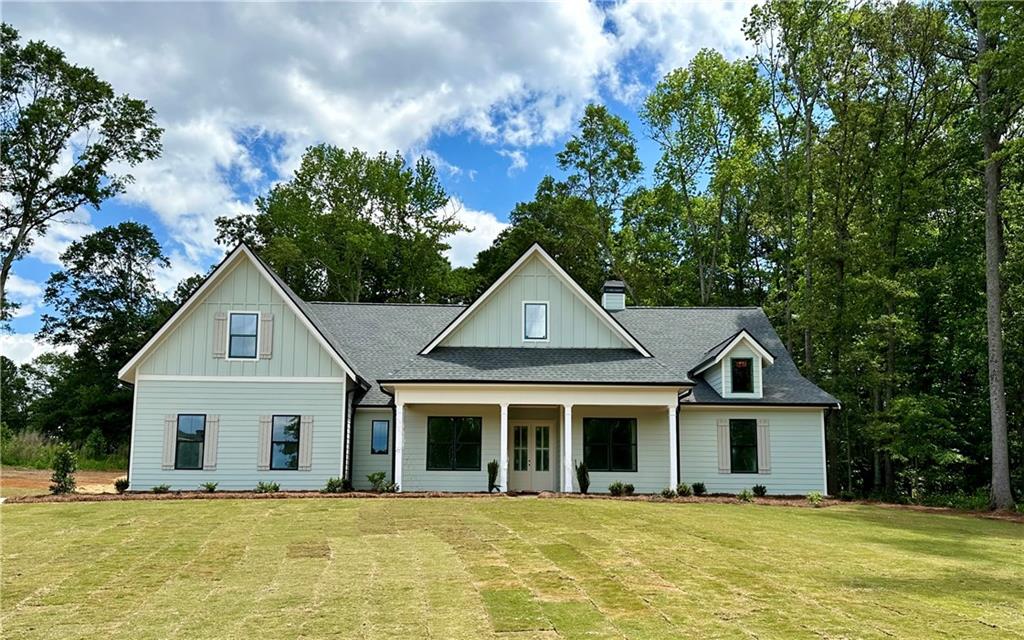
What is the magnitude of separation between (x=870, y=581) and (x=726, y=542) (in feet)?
9.44

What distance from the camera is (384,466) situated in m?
21.9

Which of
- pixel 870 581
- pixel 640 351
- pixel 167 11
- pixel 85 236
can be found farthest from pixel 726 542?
pixel 85 236

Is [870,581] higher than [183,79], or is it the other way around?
[183,79]

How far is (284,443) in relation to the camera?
67.1 ft

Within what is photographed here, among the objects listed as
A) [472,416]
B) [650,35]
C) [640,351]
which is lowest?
[472,416]

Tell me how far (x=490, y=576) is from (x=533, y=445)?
1323cm

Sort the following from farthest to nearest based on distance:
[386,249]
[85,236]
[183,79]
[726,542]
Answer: [85,236], [386,249], [183,79], [726,542]

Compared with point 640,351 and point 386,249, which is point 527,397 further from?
point 386,249

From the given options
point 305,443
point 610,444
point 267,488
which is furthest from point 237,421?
point 610,444

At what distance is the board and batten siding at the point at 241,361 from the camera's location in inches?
806

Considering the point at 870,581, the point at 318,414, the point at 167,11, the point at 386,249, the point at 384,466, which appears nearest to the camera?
the point at 870,581

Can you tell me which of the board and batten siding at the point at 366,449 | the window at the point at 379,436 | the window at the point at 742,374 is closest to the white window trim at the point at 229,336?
the board and batten siding at the point at 366,449

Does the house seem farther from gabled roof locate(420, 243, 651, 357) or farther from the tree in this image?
the tree

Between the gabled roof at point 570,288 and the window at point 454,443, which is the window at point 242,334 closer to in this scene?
the gabled roof at point 570,288
